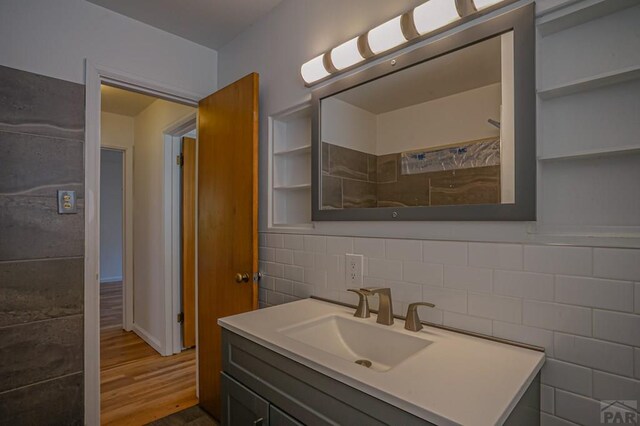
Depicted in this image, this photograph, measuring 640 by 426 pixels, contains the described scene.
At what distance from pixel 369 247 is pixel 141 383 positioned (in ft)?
7.28

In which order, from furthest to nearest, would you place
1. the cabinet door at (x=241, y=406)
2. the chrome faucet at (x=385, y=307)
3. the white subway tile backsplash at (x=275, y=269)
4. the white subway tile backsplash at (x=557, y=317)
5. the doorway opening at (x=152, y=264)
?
the doorway opening at (x=152, y=264) → the white subway tile backsplash at (x=275, y=269) → the chrome faucet at (x=385, y=307) → the cabinet door at (x=241, y=406) → the white subway tile backsplash at (x=557, y=317)

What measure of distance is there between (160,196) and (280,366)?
2.53 meters

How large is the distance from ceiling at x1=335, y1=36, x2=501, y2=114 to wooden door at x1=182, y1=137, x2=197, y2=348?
82.8 inches

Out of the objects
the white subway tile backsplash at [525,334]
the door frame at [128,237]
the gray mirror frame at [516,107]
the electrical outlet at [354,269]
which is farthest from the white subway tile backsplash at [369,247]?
the door frame at [128,237]

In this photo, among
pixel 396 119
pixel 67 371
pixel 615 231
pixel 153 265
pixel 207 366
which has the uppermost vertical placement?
pixel 396 119

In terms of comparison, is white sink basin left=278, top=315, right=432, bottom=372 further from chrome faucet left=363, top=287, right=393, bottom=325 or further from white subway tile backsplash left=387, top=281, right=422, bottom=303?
white subway tile backsplash left=387, top=281, right=422, bottom=303

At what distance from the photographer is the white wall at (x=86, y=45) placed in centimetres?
160

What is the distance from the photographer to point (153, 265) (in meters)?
3.15

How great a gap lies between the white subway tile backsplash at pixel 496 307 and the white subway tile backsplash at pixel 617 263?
221 mm

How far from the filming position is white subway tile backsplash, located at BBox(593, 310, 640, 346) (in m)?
0.81

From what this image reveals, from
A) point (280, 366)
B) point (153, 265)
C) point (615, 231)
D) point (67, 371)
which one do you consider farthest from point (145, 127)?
point (615, 231)

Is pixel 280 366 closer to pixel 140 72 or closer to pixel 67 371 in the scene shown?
pixel 67 371

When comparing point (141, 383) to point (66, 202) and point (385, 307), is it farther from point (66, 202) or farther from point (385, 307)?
point (385, 307)

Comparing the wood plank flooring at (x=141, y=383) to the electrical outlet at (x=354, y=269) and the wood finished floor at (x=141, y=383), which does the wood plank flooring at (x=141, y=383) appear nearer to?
the wood finished floor at (x=141, y=383)
